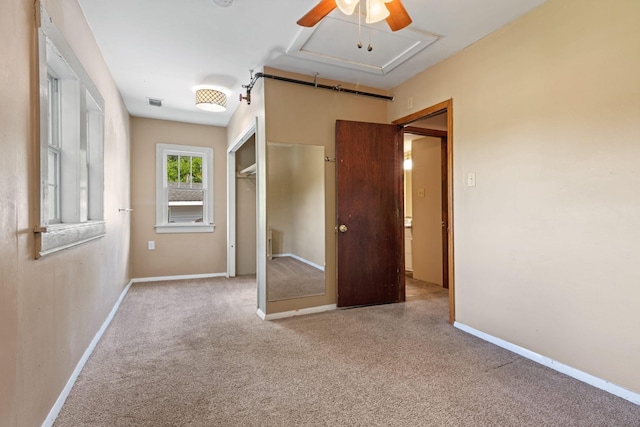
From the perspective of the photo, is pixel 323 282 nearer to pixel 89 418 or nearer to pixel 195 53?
pixel 89 418

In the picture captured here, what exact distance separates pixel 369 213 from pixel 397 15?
207 cm

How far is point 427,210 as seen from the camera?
15.6 feet

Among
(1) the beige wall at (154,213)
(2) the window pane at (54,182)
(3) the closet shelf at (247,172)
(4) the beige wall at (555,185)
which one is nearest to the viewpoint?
(4) the beige wall at (555,185)

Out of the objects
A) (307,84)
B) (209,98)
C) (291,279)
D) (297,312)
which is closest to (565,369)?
(297,312)

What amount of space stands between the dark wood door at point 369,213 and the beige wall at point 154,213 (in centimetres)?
269

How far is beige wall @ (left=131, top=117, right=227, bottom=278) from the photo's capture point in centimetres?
485

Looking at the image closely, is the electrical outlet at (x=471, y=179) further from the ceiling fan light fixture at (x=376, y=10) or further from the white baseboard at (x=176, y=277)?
the white baseboard at (x=176, y=277)

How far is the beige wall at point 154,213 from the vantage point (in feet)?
15.9

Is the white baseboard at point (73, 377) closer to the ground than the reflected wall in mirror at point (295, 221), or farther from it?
closer to the ground

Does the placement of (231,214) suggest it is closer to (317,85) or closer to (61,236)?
(317,85)

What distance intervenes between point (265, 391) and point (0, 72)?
1979 mm

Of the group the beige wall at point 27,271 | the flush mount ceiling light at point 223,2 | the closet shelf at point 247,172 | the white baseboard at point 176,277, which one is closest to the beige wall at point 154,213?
the white baseboard at point 176,277

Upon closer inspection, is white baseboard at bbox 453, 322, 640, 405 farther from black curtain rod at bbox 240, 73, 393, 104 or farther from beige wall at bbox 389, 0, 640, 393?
black curtain rod at bbox 240, 73, 393, 104

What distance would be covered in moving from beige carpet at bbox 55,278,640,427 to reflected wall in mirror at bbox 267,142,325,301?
16.4 inches
